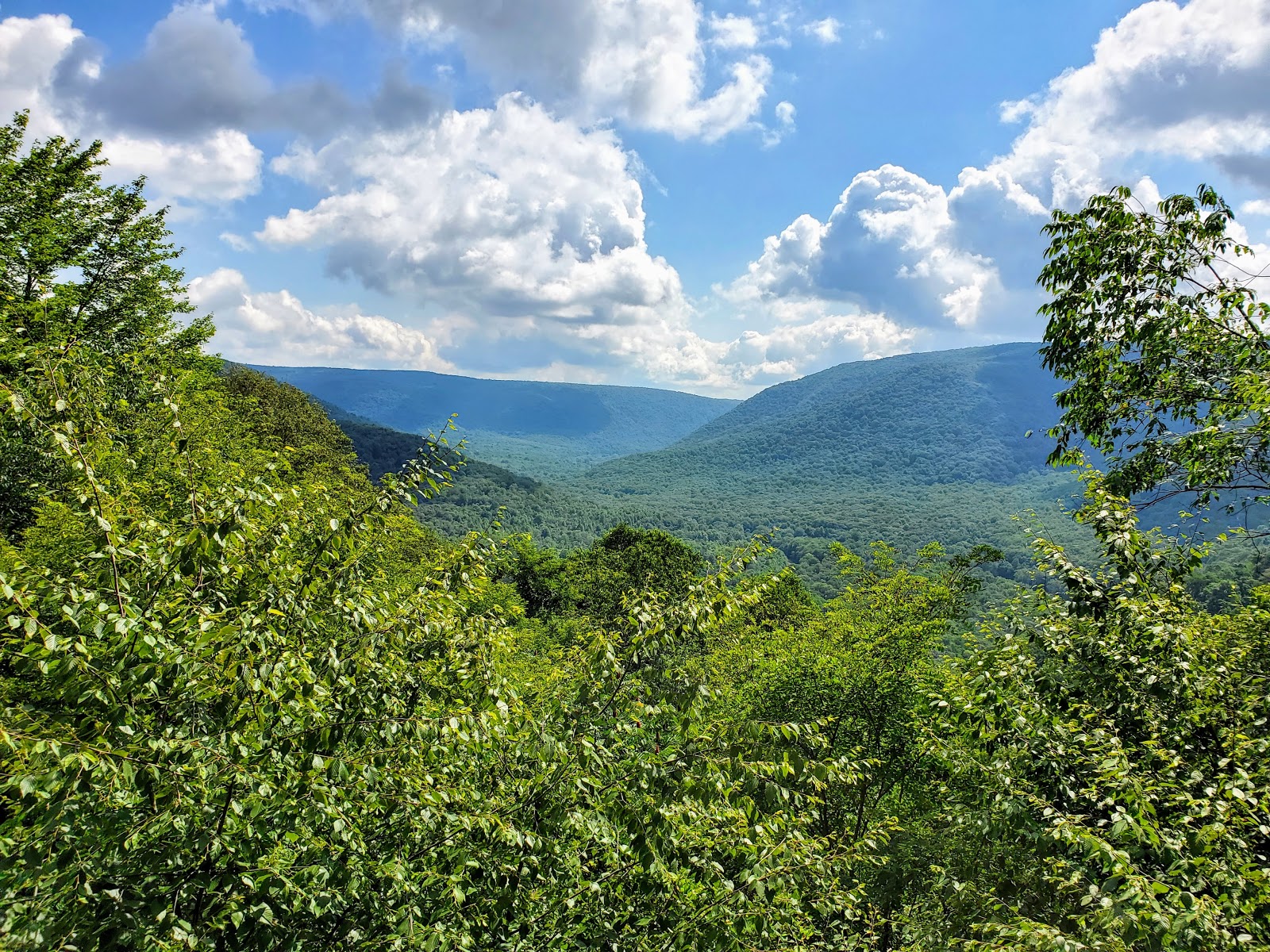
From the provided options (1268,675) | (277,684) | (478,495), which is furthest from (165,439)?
(478,495)

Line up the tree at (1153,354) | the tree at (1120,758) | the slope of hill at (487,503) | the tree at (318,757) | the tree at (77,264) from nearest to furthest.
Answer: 1. the tree at (318,757)
2. the tree at (1120,758)
3. the tree at (1153,354)
4. the tree at (77,264)
5. the slope of hill at (487,503)

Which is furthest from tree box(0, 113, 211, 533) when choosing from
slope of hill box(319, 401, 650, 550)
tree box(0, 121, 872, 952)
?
slope of hill box(319, 401, 650, 550)

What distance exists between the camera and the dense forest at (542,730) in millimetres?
3510

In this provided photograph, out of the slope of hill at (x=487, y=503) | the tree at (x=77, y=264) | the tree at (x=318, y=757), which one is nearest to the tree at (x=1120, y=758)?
the tree at (x=318, y=757)

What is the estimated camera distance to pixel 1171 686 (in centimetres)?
596

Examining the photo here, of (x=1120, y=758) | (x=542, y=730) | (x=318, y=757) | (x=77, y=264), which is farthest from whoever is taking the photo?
(x=77, y=264)

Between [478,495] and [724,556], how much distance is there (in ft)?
434

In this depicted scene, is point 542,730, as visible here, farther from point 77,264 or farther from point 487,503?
point 487,503

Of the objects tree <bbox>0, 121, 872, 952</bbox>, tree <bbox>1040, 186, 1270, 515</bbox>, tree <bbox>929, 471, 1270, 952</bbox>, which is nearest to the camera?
tree <bbox>0, 121, 872, 952</bbox>

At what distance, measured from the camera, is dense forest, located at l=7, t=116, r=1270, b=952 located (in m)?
3.51

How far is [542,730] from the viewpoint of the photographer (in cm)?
461

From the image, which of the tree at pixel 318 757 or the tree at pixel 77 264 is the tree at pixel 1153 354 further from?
the tree at pixel 77 264

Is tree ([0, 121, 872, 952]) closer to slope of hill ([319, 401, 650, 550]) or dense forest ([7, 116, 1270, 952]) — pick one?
dense forest ([7, 116, 1270, 952])

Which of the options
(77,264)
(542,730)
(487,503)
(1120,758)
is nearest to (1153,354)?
(1120,758)
